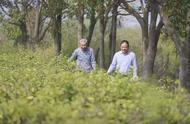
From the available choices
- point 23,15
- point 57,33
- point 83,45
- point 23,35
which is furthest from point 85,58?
point 23,35

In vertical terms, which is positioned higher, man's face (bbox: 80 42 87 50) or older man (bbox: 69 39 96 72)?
man's face (bbox: 80 42 87 50)

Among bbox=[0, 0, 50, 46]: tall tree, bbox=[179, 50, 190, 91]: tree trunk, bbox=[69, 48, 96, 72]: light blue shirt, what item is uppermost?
bbox=[0, 0, 50, 46]: tall tree

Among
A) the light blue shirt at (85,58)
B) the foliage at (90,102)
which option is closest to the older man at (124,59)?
the light blue shirt at (85,58)

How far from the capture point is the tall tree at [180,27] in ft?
61.9

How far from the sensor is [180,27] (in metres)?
23.8

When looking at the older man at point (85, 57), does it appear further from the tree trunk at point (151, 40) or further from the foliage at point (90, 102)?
the foliage at point (90, 102)

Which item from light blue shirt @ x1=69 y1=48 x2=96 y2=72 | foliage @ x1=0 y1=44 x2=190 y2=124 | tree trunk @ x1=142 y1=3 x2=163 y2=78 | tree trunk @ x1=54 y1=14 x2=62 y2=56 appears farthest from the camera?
tree trunk @ x1=54 y1=14 x2=62 y2=56

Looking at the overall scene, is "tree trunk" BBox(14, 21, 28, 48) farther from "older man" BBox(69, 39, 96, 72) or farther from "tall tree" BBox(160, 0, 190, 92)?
"older man" BBox(69, 39, 96, 72)

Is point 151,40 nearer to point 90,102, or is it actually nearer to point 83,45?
point 83,45

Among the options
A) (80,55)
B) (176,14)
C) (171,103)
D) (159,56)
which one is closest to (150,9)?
(176,14)

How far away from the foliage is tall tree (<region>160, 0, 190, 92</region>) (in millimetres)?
10126

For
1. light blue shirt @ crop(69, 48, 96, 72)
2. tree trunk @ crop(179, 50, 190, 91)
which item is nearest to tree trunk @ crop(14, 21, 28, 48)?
tree trunk @ crop(179, 50, 190, 91)

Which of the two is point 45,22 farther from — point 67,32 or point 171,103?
point 171,103

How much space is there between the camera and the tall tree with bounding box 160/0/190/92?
18.9 metres
